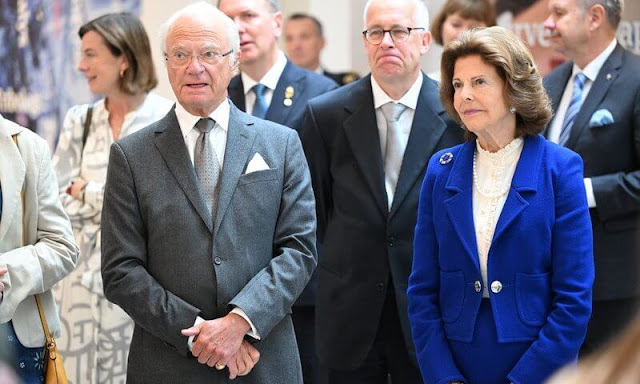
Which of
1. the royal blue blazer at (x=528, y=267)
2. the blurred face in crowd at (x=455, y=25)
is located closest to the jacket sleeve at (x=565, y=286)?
the royal blue blazer at (x=528, y=267)

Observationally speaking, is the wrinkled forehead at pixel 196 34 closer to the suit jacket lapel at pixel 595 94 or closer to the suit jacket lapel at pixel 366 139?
the suit jacket lapel at pixel 366 139

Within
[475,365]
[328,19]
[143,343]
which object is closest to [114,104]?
[143,343]

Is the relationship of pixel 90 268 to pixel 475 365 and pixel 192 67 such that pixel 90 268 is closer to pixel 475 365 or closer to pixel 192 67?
pixel 192 67

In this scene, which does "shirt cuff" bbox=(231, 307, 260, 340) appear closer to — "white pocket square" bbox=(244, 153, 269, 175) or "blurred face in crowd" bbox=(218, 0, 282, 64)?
"white pocket square" bbox=(244, 153, 269, 175)

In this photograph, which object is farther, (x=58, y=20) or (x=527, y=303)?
(x=58, y=20)

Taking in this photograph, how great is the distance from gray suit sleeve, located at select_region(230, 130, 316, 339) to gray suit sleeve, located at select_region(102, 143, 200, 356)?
0.66 ft

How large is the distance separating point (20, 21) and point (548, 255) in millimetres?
4855

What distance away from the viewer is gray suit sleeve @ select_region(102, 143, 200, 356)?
3.33 metres

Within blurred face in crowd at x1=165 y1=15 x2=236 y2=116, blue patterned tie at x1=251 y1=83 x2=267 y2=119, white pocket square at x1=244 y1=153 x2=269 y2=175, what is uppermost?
blurred face in crowd at x1=165 y1=15 x2=236 y2=116

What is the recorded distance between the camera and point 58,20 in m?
7.11

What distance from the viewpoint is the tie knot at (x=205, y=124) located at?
3592mm

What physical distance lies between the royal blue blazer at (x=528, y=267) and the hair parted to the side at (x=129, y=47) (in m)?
2.16

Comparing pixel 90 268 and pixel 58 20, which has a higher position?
pixel 58 20

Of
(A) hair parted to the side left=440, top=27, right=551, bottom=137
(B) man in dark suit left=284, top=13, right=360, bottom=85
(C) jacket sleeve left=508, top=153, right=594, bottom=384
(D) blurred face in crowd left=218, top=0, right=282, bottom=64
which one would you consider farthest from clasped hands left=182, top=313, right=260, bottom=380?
(B) man in dark suit left=284, top=13, right=360, bottom=85
